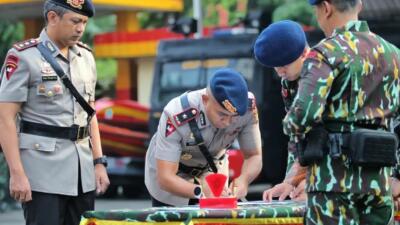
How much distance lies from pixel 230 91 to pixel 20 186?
114cm

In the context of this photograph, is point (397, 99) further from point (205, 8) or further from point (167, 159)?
point (205, 8)

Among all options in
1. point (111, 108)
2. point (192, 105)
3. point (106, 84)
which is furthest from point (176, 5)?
point (192, 105)

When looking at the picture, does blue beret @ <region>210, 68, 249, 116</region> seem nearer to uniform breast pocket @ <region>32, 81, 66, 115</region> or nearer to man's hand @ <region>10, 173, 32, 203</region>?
uniform breast pocket @ <region>32, 81, 66, 115</region>

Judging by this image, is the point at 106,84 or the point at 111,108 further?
the point at 106,84

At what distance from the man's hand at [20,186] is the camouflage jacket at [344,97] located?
5.24ft

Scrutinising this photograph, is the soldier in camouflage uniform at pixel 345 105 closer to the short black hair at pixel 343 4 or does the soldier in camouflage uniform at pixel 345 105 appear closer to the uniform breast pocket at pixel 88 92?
the short black hair at pixel 343 4

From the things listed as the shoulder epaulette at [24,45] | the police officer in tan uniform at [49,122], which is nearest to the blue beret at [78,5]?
the police officer in tan uniform at [49,122]

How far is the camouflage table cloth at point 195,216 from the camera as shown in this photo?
4887 millimetres

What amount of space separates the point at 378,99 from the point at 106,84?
2987cm

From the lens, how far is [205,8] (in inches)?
1212

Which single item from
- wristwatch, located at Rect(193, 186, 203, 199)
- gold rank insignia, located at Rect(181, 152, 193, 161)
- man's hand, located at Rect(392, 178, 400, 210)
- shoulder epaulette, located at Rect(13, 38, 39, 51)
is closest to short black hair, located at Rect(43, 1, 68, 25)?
shoulder epaulette, located at Rect(13, 38, 39, 51)

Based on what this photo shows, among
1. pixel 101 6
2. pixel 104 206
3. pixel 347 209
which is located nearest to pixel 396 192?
pixel 347 209

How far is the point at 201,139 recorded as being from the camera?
5.78 metres

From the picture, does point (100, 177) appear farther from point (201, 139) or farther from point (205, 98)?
point (205, 98)
